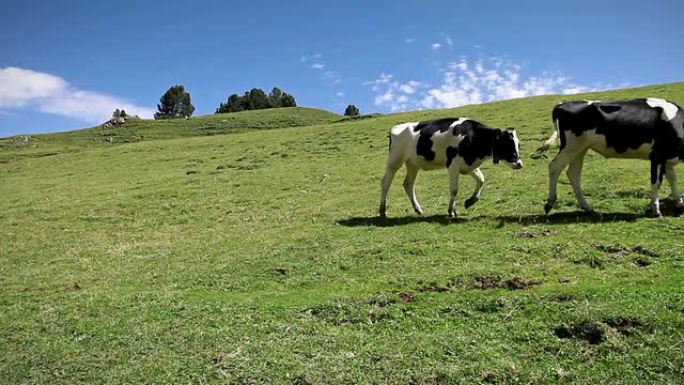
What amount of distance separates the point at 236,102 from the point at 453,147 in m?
112

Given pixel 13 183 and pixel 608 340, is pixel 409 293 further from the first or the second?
pixel 13 183

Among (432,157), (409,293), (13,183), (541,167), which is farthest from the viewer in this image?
(13,183)

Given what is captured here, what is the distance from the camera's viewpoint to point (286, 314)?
29.7ft

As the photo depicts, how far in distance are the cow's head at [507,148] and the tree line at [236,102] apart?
102546 mm

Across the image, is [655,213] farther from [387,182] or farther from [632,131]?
[387,182]

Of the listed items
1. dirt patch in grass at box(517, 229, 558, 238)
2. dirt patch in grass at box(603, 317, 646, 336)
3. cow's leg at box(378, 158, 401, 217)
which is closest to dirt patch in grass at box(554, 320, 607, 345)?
dirt patch in grass at box(603, 317, 646, 336)

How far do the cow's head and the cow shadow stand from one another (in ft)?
4.60

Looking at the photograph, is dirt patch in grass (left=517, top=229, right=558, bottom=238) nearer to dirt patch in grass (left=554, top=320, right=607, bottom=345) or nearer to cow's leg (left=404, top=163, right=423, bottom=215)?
cow's leg (left=404, top=163, right=423, bottom=215)

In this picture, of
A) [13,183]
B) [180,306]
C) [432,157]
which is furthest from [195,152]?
[180,306]

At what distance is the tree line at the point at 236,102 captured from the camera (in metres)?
121

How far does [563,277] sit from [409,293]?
97.8 inches

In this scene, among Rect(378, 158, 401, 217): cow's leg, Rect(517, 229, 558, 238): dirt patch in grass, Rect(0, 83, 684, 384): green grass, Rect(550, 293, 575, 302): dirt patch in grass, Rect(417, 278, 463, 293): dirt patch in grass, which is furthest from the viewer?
Rect(378, 158, 401, 217): cow's leg

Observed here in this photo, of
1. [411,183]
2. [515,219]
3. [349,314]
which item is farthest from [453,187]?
[349,314]

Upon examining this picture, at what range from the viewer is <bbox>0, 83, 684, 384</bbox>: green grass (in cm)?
715
